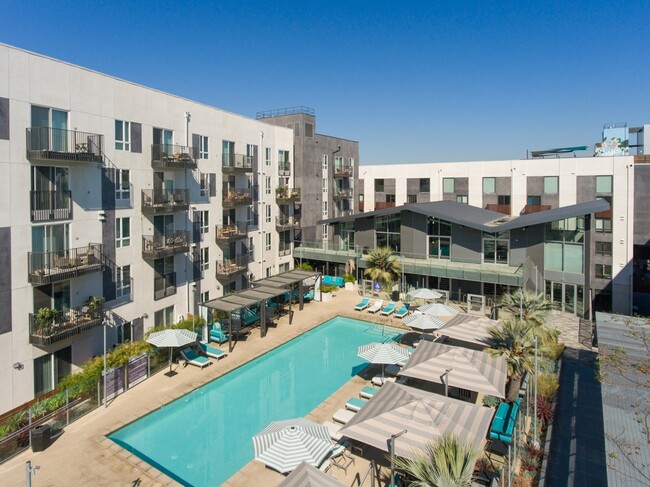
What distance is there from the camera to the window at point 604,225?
A: 36781mm

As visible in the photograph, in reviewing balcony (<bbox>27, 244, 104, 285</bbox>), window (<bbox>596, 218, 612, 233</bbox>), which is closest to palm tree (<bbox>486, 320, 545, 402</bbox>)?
balcony (<bbox>27, 244, 104, 285</bbox>)

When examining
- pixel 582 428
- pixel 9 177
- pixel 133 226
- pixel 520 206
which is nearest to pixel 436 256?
pixel 520 206

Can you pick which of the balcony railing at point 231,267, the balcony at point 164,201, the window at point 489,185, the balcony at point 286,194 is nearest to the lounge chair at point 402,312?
the balcony railing at point 231,267

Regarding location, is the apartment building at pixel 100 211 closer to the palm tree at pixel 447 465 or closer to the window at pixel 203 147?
the window at pixel 203 147

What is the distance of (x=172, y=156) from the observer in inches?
965

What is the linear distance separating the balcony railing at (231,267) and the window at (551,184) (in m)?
29.6

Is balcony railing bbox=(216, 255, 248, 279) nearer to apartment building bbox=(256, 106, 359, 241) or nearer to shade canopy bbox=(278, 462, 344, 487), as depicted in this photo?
apartment building bbox=(256, 106, 359, 241)

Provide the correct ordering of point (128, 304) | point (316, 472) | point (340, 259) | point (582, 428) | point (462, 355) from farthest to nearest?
point (340, 259) → point (128, 304) → point (462, 355) → point (582, 428) → point (316, 472)

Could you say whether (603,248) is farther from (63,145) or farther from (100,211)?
(63,145)

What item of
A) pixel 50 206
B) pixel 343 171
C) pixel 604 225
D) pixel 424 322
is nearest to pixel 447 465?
pixel 424 322

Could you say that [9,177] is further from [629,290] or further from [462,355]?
[629,290]

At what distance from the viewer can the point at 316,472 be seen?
10.6 m

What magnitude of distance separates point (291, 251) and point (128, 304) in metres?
17.5

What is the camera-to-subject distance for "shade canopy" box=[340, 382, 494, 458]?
12016mm
